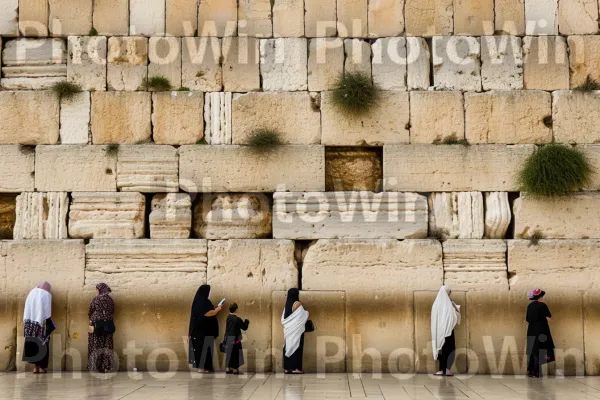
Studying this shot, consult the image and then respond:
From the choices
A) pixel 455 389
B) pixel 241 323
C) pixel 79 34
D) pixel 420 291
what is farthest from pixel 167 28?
pixel 455 389

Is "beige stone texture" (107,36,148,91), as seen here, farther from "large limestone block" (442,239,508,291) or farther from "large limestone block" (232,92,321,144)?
"large limestone block" (442,239,508,291)

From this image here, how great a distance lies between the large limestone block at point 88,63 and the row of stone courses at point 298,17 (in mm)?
175

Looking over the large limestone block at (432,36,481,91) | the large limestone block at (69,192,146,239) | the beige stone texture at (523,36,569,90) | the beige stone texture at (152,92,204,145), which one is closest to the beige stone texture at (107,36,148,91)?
the beige stone texture at (152,92,204,145)

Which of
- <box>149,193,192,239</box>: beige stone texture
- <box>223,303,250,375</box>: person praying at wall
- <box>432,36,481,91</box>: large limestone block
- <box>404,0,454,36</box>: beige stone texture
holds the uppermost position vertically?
<box>404,0,454,36</box>: beige stone texture

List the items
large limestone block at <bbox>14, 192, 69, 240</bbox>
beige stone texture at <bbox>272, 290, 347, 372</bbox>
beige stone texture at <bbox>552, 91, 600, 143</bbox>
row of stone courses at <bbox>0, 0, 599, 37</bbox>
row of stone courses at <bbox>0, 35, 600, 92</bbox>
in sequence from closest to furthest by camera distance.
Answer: beige stone texture at <bbox>272, 290, 347, 372</bbox>
large limestone block at <bbox>14, 192, 69, 240</bbox>
beige stone texture at <bbox>552, 91, 600, 143</bbox>
row of stone courses at <bbox>0, 35, 600, 92</bbox>
row of stone courses at <bbox>0, 0, 599, 37</bbox>

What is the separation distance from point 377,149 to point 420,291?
196 cm

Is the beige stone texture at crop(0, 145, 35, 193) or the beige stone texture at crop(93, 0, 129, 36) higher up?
the beige stone texture at crop(93, 0, 129, 36)

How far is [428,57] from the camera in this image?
1067 cm

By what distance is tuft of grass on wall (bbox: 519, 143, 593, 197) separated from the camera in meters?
10.2

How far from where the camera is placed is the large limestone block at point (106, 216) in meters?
10.4

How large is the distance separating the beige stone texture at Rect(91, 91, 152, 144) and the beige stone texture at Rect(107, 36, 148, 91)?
0.45 ft

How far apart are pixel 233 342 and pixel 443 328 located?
255 centimetres

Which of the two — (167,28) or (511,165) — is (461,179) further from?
(167,28)

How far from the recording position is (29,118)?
10.6 m
